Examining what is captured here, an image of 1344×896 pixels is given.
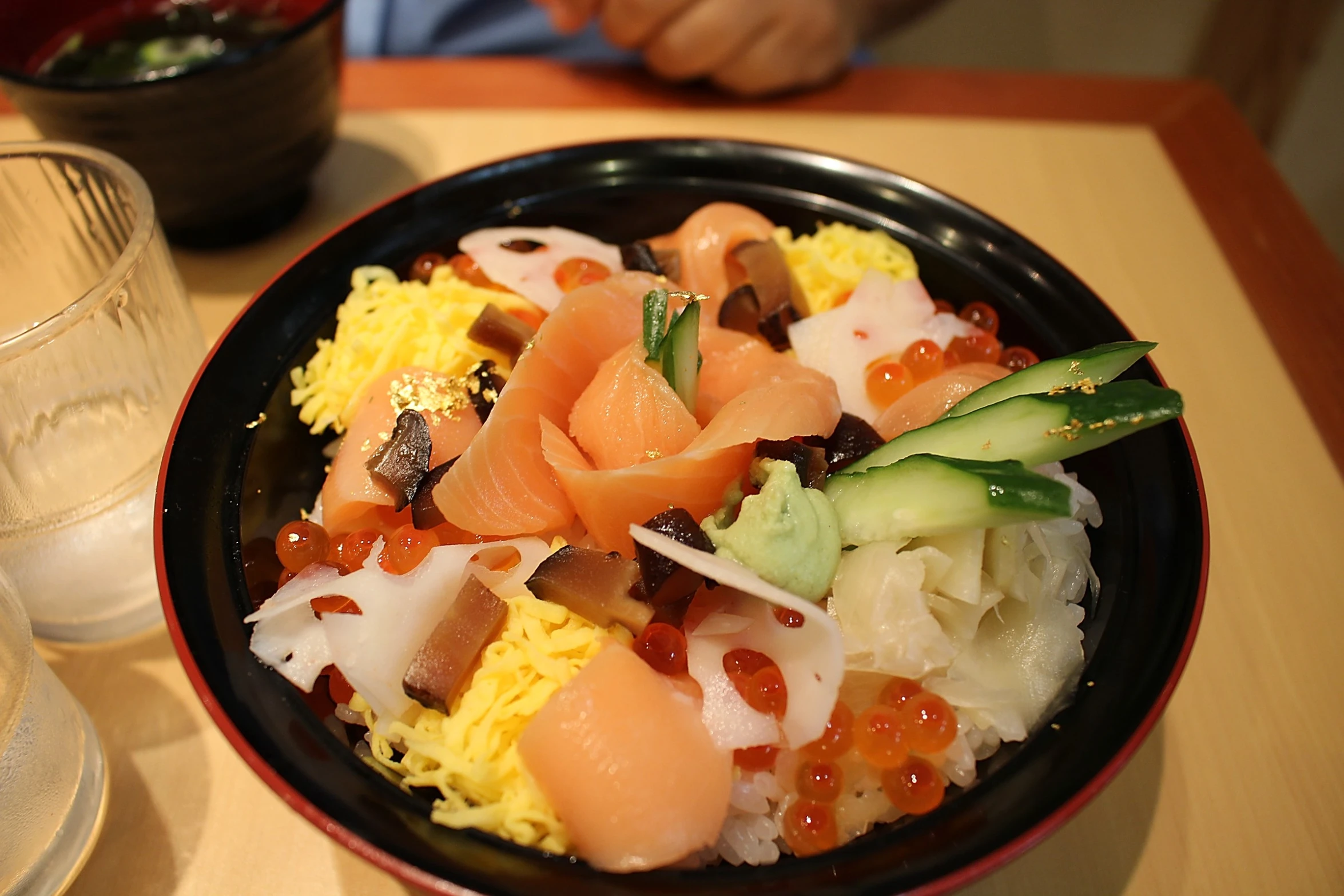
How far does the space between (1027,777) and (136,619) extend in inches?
61.1

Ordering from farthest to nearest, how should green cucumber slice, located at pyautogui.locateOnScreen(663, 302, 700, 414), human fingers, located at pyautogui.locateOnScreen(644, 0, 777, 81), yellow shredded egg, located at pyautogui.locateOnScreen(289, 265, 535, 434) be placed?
human fingers, located at pyautogui.locateOnScreen(644, 0, 777, 81) < yellow shredded egg, located at pyautogui.locateOnScreen(289, 265, 535, 434) < green cucumber slice, located at pyautogui.locateOnScreen(663, 302, 700, 414)

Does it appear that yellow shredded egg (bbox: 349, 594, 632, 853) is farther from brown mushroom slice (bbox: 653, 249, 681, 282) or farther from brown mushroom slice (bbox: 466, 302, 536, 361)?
brown mushroom slice (bbox: 653, 249, 681, 282)

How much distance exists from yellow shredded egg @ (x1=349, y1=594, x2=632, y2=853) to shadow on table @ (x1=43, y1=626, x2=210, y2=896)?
41 cm

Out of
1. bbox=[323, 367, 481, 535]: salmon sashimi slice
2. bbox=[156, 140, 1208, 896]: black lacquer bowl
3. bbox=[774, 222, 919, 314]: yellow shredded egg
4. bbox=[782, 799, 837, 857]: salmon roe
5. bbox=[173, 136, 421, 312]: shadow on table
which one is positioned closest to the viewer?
bbox=[156, 140, 1208, 896]: black lacquer bowl

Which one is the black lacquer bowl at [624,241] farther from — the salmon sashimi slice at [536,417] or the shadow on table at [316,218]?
the shadow on table at [316,218]

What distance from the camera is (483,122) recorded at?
9.16 feet

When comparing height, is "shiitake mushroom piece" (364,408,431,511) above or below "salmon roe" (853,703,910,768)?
above

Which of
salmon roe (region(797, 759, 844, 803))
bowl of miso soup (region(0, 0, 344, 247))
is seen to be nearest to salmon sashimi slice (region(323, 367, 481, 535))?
salmon roe (region(797, 759, 844, 803))

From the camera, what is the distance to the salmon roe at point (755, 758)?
1.20 meters

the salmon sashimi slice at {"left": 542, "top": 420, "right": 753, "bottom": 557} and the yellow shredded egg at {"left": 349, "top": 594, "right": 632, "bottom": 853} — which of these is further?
the salmon sashimi slice at {"left": 542, "top": 420, "right": 753, "bottom": 557}

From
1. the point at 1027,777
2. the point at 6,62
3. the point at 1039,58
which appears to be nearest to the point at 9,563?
the point at 6,62

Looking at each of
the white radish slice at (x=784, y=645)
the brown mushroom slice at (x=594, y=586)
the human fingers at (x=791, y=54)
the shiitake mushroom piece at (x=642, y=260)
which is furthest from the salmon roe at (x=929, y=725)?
the human fingers at (x=791, y=54)

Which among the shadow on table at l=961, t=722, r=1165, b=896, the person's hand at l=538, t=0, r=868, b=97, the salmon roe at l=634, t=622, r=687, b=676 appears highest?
the person's hand at l=538, t=0, r=868, b=97

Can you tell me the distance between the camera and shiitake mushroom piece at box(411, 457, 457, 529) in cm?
138
